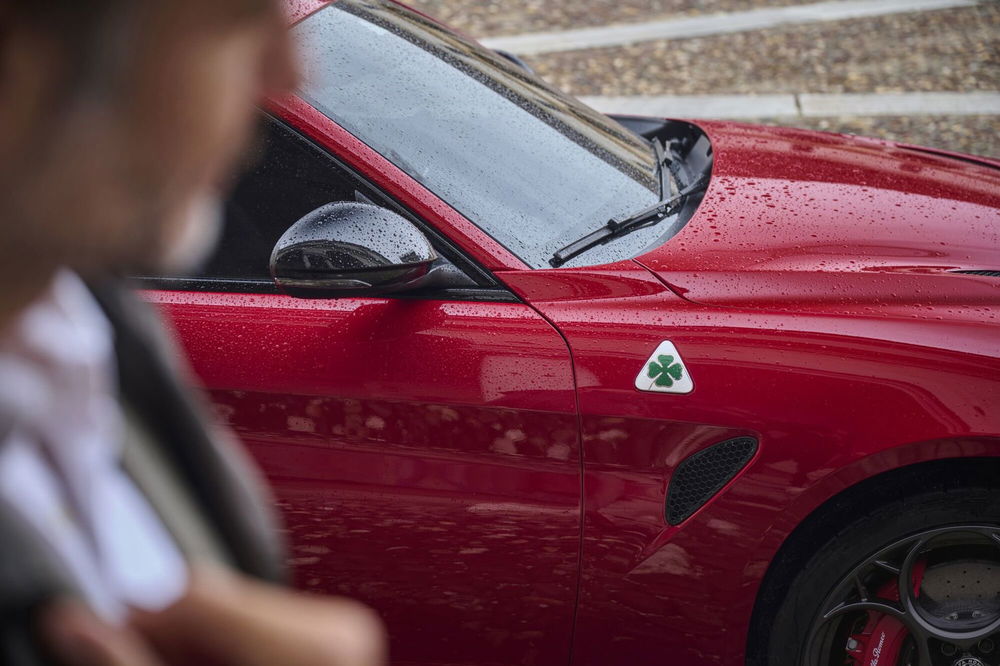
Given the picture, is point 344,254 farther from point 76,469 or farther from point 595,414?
point 76,469

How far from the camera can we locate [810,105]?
7.34 meters

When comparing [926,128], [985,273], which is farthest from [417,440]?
[926,128]

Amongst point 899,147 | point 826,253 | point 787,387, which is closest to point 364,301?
point 787,387

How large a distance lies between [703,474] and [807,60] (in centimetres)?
678

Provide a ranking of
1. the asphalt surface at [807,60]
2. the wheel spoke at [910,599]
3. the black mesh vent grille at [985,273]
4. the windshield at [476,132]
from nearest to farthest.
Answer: the wheel spoke at [910,599] → the black mesh vent grille at [985,273] → the windshield at [476,132] → the asphalt surface at [807,60]

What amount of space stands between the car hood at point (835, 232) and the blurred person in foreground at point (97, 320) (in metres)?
1.57

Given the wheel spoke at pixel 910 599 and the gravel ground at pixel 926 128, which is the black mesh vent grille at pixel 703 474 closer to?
the wheel spoke at pixel 910 599

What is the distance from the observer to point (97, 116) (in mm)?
647

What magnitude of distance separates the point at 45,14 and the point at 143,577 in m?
0.40

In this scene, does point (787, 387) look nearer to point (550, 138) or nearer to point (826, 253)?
point (826, 253)

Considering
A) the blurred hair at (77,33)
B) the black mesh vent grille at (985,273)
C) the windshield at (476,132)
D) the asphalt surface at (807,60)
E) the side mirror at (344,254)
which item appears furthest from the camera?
the asphalt surface at (807,60)

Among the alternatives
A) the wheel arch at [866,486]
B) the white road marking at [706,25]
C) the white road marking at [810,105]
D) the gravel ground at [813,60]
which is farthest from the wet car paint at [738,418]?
the white road marking at [706,25]

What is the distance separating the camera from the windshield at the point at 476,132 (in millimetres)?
2441

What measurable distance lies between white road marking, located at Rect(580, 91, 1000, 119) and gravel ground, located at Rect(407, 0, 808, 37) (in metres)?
1.98
